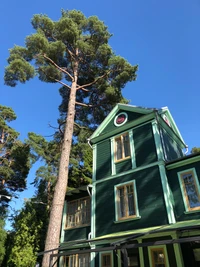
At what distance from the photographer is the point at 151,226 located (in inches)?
340

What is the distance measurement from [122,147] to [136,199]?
3005 mm

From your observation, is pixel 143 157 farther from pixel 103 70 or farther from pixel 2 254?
pixel 2 254

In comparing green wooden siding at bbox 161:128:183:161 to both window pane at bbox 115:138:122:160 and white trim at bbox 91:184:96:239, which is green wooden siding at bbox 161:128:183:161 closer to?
window pane at bbox 115:138:122:160

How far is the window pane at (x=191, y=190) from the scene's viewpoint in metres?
8.49

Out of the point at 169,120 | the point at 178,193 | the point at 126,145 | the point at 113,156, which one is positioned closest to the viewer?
the point at 178,193

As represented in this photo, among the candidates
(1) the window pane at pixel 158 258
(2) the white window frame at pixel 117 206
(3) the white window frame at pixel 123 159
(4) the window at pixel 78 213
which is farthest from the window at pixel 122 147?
(1) the window pane at pixel 158 258

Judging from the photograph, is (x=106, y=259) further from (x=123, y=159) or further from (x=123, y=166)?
(x=123, y=159)

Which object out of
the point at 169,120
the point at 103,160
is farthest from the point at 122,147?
the point at 169,120

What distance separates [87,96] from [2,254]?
12772 mm

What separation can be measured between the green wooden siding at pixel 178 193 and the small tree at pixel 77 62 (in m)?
6.83

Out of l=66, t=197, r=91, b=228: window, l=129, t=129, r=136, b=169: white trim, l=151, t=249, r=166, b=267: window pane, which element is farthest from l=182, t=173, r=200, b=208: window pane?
l=66, t=197, r=91, b=228: window

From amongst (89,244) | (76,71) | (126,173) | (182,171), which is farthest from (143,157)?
(76,71)

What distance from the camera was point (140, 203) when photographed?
945cm

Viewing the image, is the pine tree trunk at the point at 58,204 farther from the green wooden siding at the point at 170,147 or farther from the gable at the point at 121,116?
the green wooden siding at the point at 170,147
